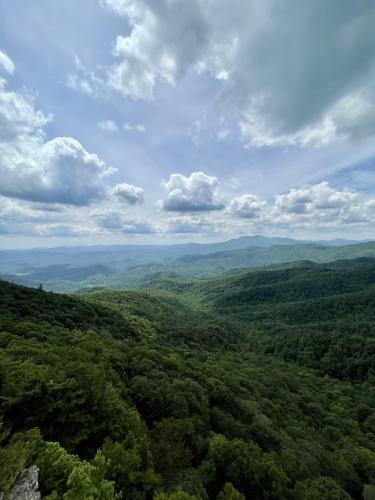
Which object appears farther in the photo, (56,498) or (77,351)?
(77,351)

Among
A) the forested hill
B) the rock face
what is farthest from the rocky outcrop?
the forested hill

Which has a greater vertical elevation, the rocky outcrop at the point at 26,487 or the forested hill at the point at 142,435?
the rocky outcrop at the point at 26,487

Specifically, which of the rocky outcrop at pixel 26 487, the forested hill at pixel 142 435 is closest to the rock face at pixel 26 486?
the rocky outcrop at pixel 26 487

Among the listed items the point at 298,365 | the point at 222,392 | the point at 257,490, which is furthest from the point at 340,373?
the point at 257,490

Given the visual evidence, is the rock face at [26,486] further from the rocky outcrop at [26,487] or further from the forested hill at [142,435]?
the forested hill at [142,435]

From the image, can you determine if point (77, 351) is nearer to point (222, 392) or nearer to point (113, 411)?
point (113, 411)

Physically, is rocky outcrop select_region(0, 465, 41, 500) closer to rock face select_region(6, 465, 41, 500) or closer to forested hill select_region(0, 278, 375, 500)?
rock face select_region(6, 465, 41, 500)

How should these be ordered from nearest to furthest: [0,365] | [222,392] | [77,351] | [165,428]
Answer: [0,365], [165,428], [77,351], [222,392]
